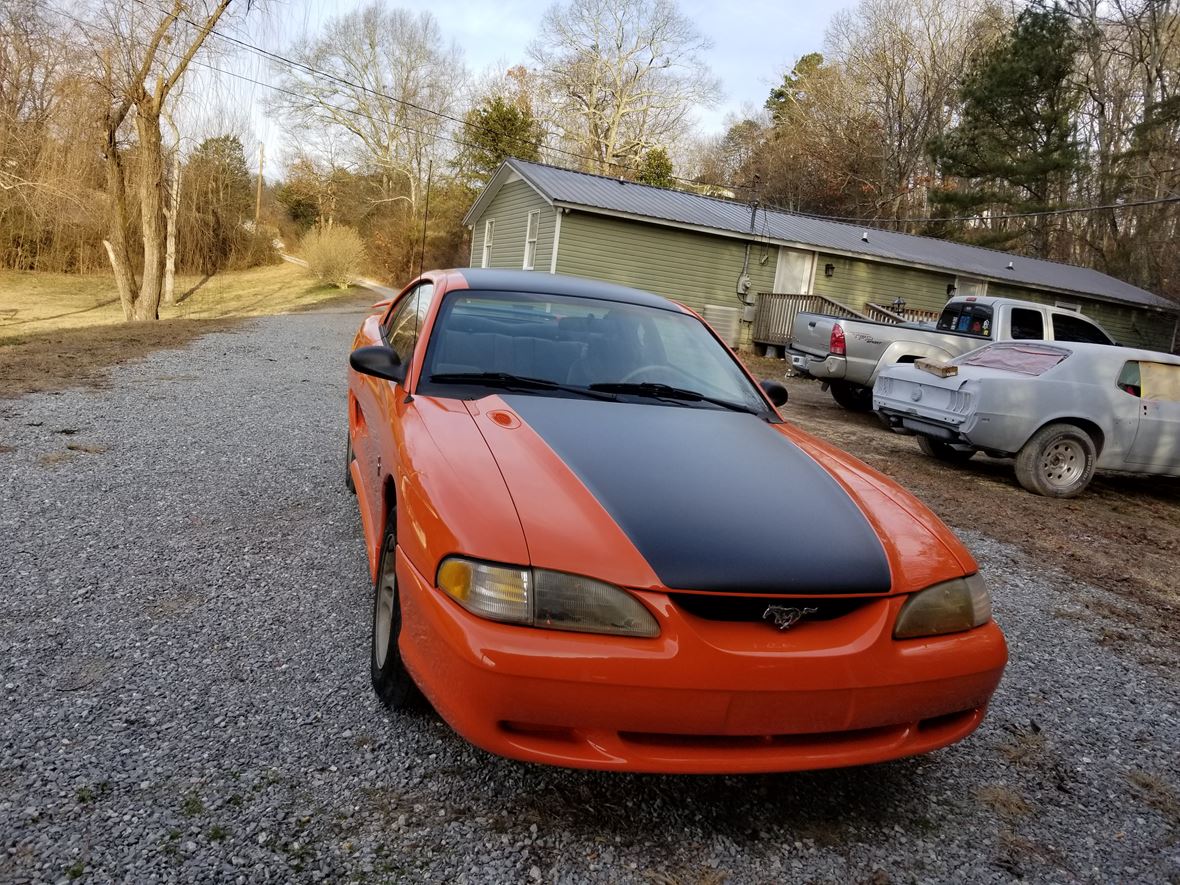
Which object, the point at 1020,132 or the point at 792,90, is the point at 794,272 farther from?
the point at 792,90

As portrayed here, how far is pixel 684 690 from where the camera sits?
73.4 inches

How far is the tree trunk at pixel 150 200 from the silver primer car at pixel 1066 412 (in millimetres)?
18151

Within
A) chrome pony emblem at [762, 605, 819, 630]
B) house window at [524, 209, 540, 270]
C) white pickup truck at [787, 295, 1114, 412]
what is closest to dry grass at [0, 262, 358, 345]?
house window at [524, 209, 540, 270]

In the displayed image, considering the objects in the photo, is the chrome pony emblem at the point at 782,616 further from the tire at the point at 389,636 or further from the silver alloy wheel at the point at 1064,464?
the silver alloy wheel at the point at 1064,464

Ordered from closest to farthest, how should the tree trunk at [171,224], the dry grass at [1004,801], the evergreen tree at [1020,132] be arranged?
1. the dry grass at [1004,801]
2. the tree trunk at [171,224]
3. the evergreen tree at [1020,132]

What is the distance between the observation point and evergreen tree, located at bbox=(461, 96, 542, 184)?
38781 millimetres

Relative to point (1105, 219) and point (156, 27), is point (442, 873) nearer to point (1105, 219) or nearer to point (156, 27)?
point (156, 27)

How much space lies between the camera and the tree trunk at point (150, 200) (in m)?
17.8

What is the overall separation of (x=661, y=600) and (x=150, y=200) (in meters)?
21.2

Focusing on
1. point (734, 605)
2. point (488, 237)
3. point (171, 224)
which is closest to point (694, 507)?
point (734, 605)

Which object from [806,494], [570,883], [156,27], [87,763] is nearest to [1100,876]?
[806,494]

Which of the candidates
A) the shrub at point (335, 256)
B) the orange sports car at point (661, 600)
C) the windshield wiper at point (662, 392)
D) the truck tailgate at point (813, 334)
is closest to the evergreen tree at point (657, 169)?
the shrub at point (335, 256)

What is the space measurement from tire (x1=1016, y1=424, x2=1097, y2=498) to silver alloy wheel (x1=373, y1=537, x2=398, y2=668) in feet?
20.6

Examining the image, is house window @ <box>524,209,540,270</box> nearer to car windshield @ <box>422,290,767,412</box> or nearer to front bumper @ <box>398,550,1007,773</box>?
car windshield @ <box>422,290,767,412</box>
